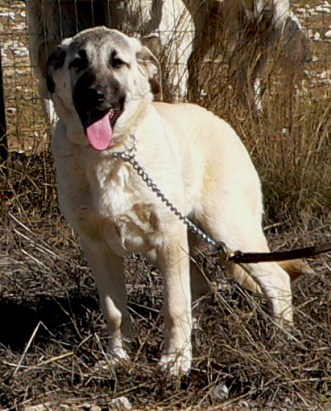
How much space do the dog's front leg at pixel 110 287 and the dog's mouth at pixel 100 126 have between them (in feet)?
1.49

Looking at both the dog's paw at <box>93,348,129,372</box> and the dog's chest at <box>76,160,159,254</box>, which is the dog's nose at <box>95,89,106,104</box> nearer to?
the dog's chest at <box>76,160,159,254</box>

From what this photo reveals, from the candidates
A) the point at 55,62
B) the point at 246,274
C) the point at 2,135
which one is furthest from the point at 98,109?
the point at 2,135

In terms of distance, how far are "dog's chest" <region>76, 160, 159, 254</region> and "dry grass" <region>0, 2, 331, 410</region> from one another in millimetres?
419

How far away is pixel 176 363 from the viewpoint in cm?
377

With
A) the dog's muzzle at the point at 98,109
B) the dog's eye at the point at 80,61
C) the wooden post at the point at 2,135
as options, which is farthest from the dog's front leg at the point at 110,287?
the wooden post at the point at 2,135

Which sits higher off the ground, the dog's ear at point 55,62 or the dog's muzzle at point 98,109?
the dog's ear at point 55,62

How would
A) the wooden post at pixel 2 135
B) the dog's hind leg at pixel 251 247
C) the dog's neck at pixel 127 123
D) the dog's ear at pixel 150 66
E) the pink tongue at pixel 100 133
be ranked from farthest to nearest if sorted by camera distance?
the wooden post at pixel 2 135 → the dog's hind leg at pixel 251 247 → the dog's ear at pixel 150 66 → the dog's neck at pixel 127 123 → the pink tongue at pixel 100 133

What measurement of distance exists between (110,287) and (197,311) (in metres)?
0.59

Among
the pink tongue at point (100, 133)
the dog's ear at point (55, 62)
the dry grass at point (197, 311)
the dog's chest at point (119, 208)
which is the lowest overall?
the dry grass at point (197, 311)

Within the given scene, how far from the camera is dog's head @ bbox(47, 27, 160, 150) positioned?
3.76m

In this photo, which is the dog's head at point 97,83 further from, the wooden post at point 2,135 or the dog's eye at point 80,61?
the wooden post at point 2,135

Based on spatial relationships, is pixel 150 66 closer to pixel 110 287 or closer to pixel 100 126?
pixel 100 126

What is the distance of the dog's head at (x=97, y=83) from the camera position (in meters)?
3.76

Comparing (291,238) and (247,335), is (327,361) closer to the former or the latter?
(247,335)
